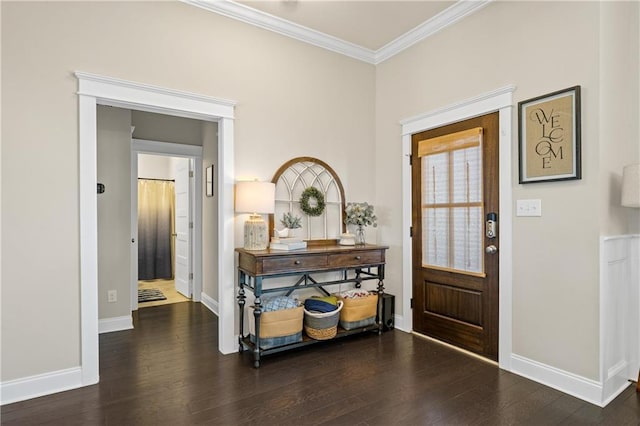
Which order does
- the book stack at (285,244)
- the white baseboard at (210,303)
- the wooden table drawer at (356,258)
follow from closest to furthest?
the book stack at (285,244) → the wooden table drawer at (356,258) → the white baseboard at (210,303)

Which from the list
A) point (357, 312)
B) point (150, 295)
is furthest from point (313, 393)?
point (150, 295)

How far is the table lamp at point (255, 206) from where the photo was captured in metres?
2.94

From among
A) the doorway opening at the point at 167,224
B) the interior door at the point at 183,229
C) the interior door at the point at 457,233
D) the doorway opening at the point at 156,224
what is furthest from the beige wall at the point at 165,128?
the interior door at the point at 457,233

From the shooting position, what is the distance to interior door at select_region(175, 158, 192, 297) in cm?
511

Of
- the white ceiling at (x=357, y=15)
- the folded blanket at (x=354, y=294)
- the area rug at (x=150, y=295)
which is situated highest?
the white ceiling at (x=357, y=15)

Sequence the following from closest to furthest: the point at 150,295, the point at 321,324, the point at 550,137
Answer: the point at 550,137
the point at 321,324
the point at 150,295

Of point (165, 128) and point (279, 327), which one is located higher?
point (165, 128)

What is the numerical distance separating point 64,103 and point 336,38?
97.7 inches

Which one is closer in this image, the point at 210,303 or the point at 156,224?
the point at 210,303

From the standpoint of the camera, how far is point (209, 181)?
4539 millimetres

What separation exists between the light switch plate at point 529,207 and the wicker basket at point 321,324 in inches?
66.2

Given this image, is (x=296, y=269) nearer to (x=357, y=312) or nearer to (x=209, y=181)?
(x=357, y=312)

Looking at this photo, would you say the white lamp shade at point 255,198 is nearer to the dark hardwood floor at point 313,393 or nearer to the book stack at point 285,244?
the book stack at point 285,244

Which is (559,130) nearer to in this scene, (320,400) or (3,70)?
(320,400)
